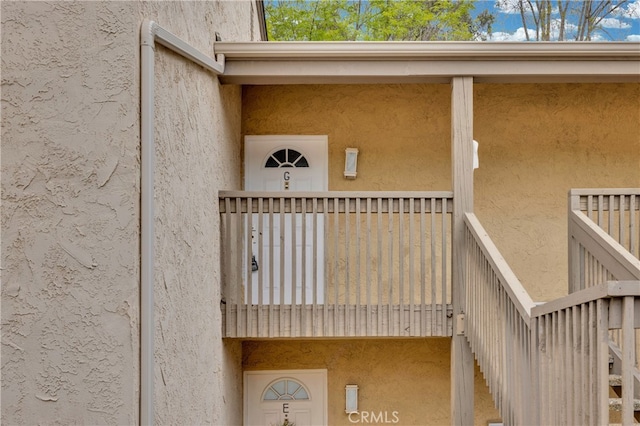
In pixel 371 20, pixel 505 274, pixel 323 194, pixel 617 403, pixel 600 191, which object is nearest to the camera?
pixel 505 274

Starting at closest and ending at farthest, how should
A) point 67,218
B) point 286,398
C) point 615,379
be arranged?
1. point 67,218
2. point 615,379
3. point 286,398

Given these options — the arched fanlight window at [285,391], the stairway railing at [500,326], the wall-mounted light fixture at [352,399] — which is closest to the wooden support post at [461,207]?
the stairway railing at [500,326]

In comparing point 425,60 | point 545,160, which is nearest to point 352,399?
point 545,160

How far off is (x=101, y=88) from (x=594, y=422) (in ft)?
8.93

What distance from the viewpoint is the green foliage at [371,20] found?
10820 mm

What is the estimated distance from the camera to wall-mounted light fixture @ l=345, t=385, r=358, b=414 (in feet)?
17.0

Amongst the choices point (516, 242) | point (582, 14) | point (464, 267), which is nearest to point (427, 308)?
point (464, 267)

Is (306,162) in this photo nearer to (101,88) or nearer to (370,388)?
(370,388)

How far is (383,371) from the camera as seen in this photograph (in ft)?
17.2

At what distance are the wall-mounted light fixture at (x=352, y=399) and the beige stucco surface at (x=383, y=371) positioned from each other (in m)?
0.06

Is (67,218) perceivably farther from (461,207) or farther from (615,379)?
(615,379)

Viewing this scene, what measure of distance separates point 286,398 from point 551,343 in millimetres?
3572

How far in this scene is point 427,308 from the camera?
4145 millimetres

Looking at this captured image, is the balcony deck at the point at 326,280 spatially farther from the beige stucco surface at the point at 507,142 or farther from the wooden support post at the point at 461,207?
the beige stucco surface at the point at 507,142
